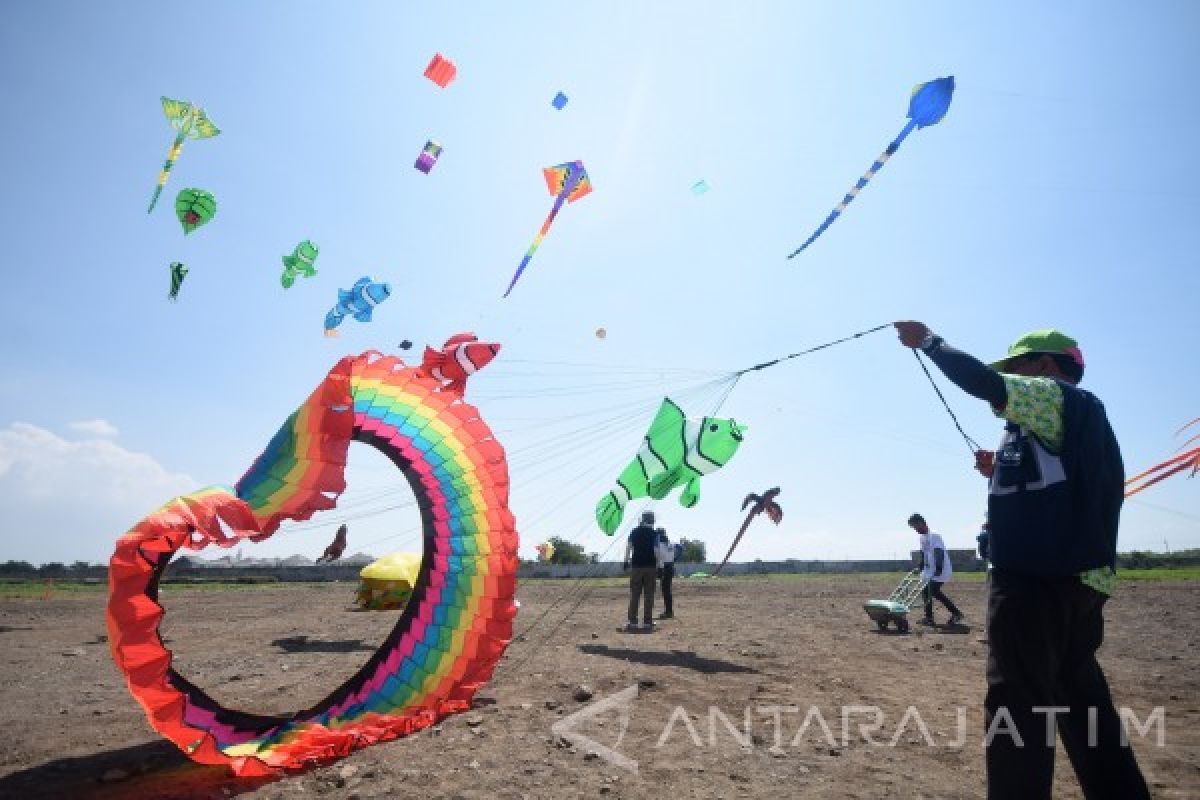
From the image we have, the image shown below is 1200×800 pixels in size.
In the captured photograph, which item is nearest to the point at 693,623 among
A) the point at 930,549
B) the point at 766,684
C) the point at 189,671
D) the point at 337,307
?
the point at 930,549

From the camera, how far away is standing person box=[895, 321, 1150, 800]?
2969mm

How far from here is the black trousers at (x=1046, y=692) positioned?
2.83 meters

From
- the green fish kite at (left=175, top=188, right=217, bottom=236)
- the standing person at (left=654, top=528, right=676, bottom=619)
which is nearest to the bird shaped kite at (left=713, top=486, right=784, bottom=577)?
the standing person at (left=654, top=528, right=676, bottom=619)

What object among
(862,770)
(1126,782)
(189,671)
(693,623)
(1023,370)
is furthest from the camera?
(693,623)

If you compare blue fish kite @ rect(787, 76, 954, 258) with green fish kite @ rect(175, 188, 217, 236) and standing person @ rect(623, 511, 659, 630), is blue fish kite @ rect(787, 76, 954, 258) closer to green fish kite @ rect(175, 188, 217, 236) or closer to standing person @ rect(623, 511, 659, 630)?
standing person @ rect(623, 511, 659, 630)

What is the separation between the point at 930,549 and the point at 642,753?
10890 millimetres

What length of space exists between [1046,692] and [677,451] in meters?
7.77

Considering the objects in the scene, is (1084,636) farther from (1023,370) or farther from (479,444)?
(479,444)

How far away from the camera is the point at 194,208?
11516 mm

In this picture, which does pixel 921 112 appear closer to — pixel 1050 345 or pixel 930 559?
pixel 1050 345

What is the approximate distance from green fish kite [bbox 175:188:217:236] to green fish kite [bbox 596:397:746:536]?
28.4 ft

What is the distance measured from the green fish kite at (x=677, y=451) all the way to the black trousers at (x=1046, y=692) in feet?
24.0

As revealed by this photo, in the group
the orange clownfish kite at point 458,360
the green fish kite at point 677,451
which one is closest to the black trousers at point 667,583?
the green fish kite at point 677,451

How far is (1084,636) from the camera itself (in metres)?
3.16
